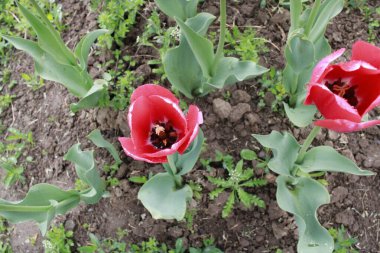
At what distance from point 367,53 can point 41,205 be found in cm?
146

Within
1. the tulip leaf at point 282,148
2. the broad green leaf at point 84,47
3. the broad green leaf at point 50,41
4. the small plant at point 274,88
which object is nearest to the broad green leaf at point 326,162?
the tulip leaf at point 282,148

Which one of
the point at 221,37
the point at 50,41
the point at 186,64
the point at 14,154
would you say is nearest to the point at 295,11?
the point at 221,37

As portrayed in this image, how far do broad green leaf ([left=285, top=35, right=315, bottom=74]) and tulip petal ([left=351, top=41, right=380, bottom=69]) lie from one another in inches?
13.7

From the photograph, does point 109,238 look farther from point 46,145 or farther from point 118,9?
point 118,9

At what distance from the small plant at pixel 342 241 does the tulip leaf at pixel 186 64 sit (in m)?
0.95

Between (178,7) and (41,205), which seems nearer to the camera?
(41,205)

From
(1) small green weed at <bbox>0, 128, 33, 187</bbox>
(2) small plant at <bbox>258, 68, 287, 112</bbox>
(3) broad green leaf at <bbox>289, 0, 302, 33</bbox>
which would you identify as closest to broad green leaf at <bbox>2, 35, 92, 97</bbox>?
(1) small green weed at <bbox>0, 128, 33, 187</bbox>

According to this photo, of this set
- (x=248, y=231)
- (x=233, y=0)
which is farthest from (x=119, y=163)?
(x=233, y=0)

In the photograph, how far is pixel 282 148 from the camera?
196cm

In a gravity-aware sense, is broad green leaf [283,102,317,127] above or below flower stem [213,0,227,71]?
below

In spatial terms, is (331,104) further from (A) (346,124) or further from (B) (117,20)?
(B) (117,20)

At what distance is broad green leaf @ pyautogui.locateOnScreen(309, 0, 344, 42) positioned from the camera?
202cm

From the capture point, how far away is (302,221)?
71.1 inches

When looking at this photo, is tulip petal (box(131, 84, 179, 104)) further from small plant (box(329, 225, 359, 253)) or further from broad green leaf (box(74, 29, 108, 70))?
small plant (box(329, 225, 359, 253))
